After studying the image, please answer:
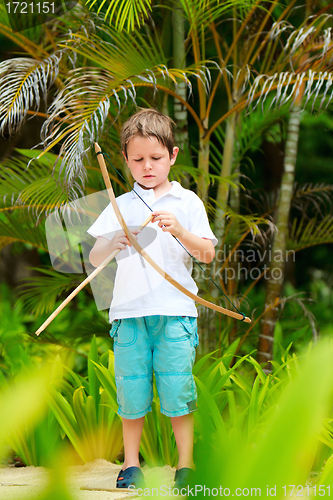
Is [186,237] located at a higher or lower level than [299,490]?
higher

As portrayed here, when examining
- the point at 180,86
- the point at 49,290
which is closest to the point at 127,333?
the point at 49,290

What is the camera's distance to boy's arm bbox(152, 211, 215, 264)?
1014 millimetres

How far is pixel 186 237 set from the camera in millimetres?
1080

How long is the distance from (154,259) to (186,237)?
13 cm

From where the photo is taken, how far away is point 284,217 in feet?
7.74

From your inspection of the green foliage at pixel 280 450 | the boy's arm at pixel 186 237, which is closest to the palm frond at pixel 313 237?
the boy's arm at pixel 186 237

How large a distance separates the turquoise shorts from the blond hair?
45cm

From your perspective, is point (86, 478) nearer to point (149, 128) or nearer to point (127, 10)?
point (149, 128)

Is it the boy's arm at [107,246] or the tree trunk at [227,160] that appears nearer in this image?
the boy's arm at [107,246]

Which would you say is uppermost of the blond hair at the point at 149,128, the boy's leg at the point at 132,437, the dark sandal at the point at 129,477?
the blond hair at the point at 149,128

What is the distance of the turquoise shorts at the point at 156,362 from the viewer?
44.0 inches

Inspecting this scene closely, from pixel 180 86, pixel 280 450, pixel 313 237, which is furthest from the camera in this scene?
pixel 313 237

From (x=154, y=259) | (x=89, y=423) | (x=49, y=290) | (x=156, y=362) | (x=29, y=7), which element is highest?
(x=29, y=7)

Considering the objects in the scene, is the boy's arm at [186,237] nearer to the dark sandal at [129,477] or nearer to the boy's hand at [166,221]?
the boy's hand at [166,221]
